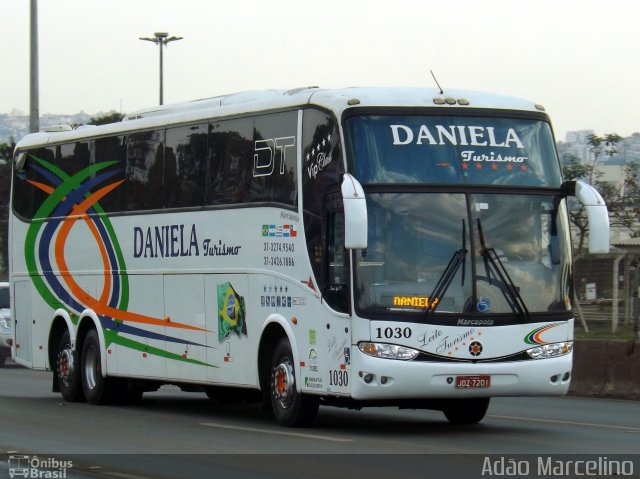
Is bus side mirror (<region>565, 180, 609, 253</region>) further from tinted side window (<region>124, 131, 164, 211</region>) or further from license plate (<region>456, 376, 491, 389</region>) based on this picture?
tinted side window (<region>124, 131, 164, 211</region>)

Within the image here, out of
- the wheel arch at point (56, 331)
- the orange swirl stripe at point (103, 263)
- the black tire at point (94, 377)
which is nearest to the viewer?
the orange swirl stripe at point (103, 263)

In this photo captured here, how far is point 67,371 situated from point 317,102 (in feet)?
24.8

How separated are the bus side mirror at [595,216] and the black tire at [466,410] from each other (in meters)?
2.32

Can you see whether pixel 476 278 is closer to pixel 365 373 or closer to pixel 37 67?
pixel 365 373

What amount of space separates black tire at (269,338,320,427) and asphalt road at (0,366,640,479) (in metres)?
0.17

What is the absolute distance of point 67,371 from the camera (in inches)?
805

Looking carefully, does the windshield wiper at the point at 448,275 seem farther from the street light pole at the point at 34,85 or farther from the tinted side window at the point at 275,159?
the street light pole at the point at 34,85

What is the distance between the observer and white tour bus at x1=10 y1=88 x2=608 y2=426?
13.7 meters

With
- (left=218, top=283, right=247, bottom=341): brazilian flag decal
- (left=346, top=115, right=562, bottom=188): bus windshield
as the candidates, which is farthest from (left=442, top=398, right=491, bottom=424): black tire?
(left=346, top=115, right=562, bottom=188): bus windshield

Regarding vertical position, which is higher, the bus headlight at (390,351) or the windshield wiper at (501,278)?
the windshield wiper at (501,278)

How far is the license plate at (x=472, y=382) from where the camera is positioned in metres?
13.7

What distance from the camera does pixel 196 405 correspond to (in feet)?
64.7

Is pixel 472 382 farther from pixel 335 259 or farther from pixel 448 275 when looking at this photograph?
pixel 335 259
